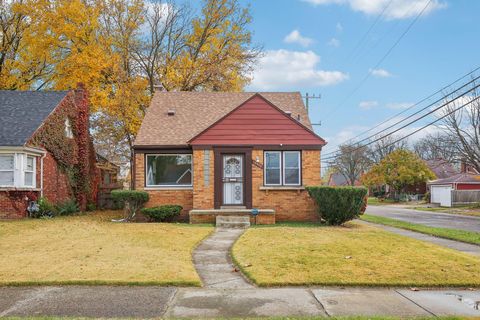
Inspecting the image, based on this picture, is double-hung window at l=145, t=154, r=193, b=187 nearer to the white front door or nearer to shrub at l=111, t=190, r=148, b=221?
shrub at l=111, t=190, r=148, b=221

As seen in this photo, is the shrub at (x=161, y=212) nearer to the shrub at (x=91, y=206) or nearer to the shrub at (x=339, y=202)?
the shrub at (x=339, y=202)

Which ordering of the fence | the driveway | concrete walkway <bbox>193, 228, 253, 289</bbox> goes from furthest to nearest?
the fence, the driveway, concrete walkway <bbox>193, 228, 253, 289</bbox>

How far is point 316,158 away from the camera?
18297 millimetres

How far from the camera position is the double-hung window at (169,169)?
1908cm

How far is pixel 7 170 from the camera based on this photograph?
18.1 m

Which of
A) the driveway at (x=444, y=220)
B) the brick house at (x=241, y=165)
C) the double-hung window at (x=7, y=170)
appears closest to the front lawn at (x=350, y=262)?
the brick house at (x=241, y=165)

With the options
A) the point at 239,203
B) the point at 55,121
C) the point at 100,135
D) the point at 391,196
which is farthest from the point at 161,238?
the point at 391,196

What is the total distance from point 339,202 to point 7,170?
13320 mm

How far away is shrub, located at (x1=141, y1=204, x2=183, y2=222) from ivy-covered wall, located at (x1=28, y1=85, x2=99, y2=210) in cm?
574

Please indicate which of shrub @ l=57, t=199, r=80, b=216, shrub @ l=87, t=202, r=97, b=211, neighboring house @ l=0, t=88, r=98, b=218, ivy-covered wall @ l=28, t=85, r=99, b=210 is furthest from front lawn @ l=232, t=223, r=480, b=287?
shrub @ l=87, t=202, r=97, b=211

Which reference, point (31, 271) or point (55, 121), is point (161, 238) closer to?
point (31, 271)

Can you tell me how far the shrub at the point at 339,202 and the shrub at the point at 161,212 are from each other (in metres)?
5.64

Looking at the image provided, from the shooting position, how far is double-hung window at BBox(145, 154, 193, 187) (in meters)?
19.1

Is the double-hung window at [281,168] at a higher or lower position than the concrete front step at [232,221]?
higher
